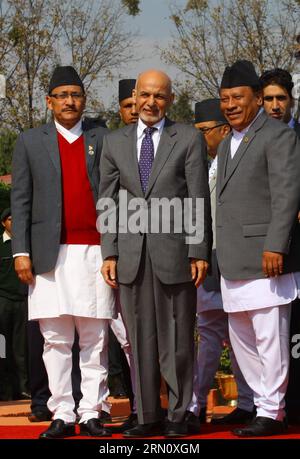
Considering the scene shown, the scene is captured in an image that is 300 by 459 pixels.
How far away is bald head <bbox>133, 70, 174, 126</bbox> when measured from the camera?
6562mm

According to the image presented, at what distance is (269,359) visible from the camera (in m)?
6.48

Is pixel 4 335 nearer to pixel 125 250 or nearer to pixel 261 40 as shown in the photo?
pixel 125 250

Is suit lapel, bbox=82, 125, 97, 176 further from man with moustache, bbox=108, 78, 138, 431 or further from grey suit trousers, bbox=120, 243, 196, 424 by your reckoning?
man with moustache, bbox=108, 78, 138, 431

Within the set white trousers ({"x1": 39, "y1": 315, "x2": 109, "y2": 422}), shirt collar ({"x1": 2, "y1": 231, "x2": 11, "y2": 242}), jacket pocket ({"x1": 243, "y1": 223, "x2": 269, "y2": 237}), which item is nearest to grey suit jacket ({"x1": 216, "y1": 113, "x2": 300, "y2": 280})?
jacket pocket ({"x1": 243, "y1": 223, "x2": 269, "y2": 237})

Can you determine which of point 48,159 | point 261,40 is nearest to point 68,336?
point 48,159

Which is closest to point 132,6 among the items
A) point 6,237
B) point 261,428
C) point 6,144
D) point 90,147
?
point 6,144

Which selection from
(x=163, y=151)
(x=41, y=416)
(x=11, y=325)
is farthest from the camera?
(x=11, y=325)

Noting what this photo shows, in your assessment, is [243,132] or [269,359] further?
[243,132]

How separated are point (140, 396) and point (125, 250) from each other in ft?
2.90

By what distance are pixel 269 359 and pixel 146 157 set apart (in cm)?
143

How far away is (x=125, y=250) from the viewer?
660 cm
